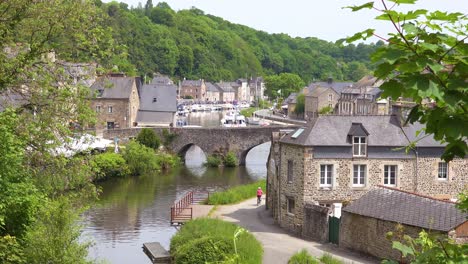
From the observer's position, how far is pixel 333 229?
23984 millimetres

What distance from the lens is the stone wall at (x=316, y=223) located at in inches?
957

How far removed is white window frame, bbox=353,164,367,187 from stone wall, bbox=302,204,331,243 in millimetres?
2214

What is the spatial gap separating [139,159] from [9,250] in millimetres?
33923

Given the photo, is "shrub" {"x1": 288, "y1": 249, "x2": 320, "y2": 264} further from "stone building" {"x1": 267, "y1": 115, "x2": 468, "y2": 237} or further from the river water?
the river water

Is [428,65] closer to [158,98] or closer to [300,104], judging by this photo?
[158,98]

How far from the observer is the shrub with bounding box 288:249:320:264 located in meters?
20.2

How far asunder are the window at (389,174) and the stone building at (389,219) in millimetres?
2920

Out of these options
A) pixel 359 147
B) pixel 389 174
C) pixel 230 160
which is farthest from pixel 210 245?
pixel 230 160

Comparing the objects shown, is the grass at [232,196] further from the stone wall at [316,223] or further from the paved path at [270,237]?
the stone wall at [316,223]

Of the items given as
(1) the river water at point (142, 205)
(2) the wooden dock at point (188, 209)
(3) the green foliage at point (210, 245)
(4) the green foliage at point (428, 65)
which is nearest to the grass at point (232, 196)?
(2) the wooden dock at point (188, 209)

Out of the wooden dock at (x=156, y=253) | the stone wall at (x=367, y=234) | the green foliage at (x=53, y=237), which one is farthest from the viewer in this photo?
the wooden dock at (x=156, y=253)

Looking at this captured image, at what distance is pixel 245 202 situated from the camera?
33.4 metres

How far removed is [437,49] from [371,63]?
15.0 inches

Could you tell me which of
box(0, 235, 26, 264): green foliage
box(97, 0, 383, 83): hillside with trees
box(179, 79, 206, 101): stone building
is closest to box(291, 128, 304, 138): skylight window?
box(0, 235, 26, 264): green foliage
